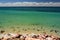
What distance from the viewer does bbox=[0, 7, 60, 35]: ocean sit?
1539 mm

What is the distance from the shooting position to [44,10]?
5.65ft

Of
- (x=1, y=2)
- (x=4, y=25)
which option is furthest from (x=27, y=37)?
(x=1, y=2)

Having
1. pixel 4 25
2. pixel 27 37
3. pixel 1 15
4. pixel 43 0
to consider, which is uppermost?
pixel 43 0

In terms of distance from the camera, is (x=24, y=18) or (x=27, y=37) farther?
(x=24, y=18)

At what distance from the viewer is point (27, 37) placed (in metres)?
1.47

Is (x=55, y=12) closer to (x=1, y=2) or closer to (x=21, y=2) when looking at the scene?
(x=21, y=2)

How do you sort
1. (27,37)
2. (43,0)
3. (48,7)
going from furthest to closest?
(48,7)
(43,0)
(27,37)

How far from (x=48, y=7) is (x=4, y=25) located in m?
0.55

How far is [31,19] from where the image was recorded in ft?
5.34

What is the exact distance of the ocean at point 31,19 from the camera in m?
1.54

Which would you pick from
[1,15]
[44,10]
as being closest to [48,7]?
[44,10]

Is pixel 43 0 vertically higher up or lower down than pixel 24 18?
higher up

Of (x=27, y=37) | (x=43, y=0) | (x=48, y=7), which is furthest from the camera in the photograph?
(x=48, y=7)

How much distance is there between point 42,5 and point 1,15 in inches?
20.0
